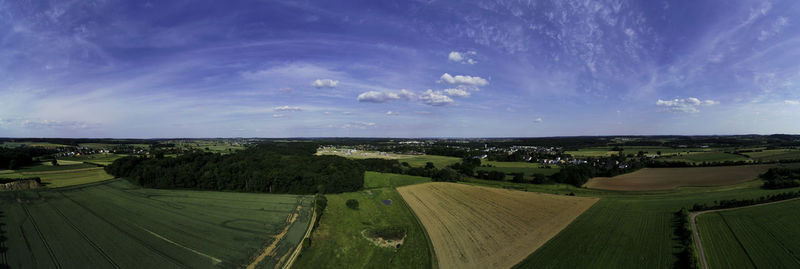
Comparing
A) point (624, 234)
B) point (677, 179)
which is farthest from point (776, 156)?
point (624, 234)

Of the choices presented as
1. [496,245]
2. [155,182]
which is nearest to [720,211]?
[496,245]

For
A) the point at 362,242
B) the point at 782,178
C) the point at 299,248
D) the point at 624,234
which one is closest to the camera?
the point at 299,248

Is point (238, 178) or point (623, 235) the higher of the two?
point (238, 178)

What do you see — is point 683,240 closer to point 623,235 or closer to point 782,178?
point 623,235

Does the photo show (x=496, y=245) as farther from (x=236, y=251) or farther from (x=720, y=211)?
(x=720, y=211)

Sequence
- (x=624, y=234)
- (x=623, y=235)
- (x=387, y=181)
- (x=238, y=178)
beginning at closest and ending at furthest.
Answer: (x=623, y=235)
(x=624, y=234)
(x=238, y=178)
(x=387, y=181)

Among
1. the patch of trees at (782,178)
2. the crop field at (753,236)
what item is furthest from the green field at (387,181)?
the patch of trees at (782,178)
